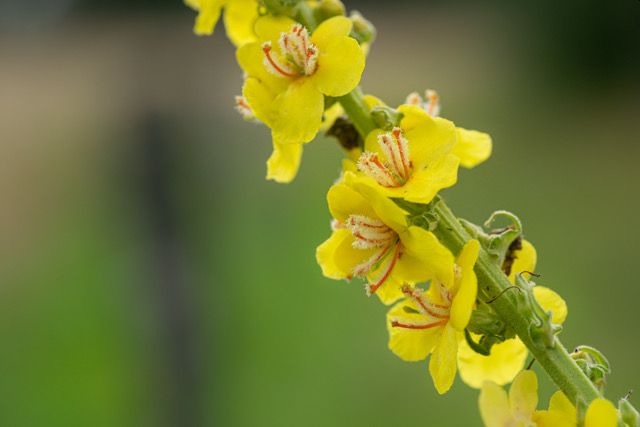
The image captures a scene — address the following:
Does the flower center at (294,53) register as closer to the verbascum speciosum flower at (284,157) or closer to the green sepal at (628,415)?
the verbascum speciosum flower at (284,157)

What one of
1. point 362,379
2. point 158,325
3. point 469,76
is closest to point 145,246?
point 158,325

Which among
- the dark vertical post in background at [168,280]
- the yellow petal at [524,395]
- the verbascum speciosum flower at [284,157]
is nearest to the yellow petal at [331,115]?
the verbascum speciosum flower at [284,157]

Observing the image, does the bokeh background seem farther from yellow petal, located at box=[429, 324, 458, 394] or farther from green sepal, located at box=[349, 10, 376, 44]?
yellow petal, located at box=[429, 324, 458, 394]

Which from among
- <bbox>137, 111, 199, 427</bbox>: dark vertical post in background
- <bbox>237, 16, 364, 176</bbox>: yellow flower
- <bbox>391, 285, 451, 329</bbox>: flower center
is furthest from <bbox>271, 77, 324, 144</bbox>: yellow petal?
<bbox>137, 111, 199, 427</bbox>: dark vertical post in background

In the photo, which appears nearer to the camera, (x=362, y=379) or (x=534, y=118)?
(x=362, y=379)

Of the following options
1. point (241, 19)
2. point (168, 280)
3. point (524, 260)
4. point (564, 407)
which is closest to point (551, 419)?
point (564, 407)

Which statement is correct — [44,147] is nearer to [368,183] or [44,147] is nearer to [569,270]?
[569,270]
